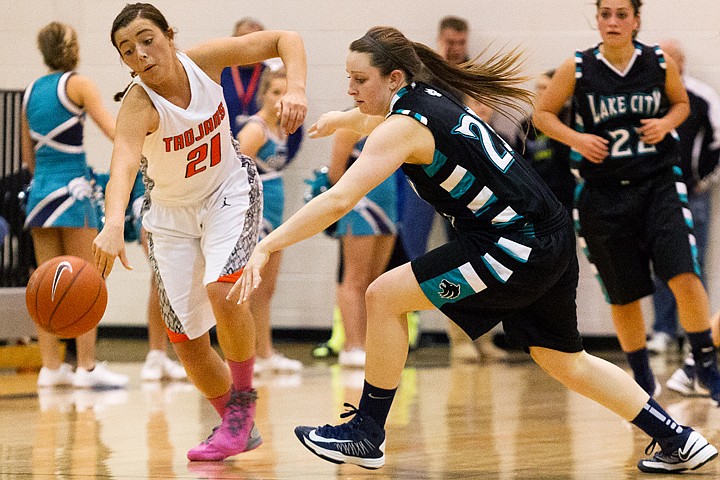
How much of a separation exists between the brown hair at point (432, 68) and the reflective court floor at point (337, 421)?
1.32 meters

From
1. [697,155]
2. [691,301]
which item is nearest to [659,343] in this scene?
[697,155]

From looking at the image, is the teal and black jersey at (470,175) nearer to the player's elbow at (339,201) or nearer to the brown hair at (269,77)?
the player's elbow at (339,201)

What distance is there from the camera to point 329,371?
296 inches

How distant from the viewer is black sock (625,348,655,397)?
562 cm

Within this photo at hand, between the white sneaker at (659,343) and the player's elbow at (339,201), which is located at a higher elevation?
the player's elbow at (339,201)

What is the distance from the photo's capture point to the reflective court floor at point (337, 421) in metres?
4.10

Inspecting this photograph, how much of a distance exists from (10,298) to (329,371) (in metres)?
2.03

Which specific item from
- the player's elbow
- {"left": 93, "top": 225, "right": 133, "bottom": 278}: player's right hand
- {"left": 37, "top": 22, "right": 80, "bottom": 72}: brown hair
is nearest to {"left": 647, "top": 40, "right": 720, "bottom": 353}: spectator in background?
{"left": 37, "top": 22, "right": 80, "bottom": 72}: brown hair

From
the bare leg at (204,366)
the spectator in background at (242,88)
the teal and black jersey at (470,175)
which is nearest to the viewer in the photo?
the teal and black jersey at (470,175)

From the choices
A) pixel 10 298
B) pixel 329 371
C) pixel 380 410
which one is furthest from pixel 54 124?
pixel 380 410

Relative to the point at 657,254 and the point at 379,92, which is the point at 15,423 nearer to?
the point at 379,92

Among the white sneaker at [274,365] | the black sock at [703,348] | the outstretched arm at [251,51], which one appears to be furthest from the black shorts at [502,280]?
the white sneaker at [274,365]

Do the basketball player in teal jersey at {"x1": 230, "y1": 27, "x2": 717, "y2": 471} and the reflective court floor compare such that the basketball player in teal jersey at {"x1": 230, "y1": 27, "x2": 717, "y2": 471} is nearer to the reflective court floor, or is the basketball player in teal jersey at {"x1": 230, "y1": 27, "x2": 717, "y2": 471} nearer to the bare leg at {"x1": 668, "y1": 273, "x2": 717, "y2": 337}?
the reflective court floor

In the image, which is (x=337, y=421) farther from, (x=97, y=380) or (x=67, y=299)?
(x=97, y=380)
